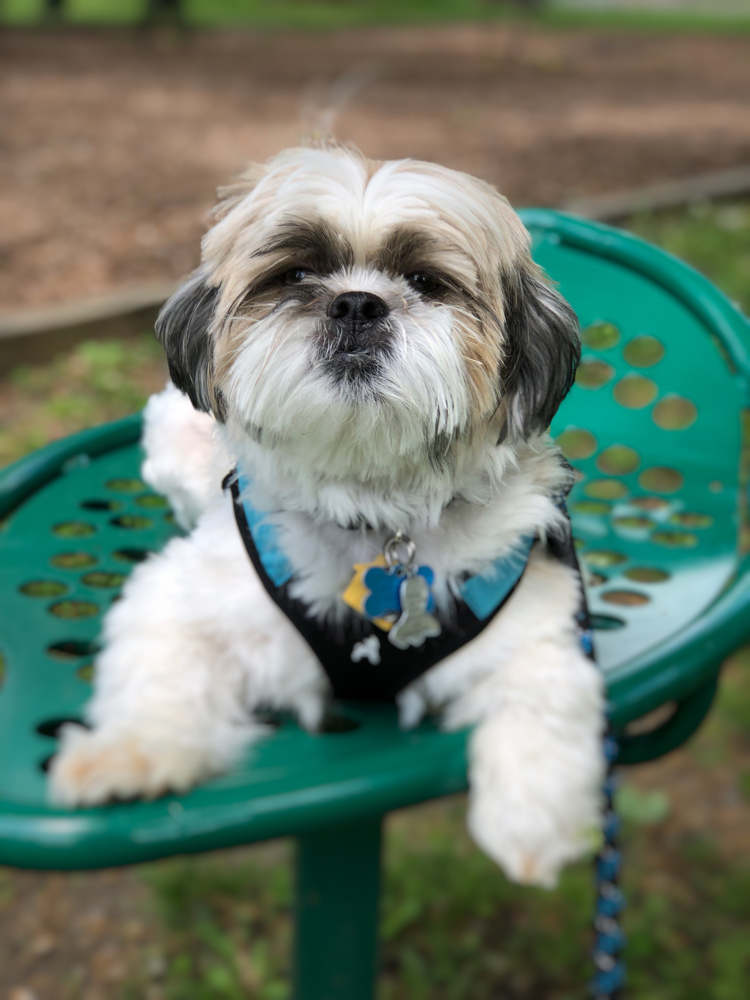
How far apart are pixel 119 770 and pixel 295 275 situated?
0.77 meters

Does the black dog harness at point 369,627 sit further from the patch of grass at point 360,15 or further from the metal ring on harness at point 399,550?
the patch of grass at point 360,15

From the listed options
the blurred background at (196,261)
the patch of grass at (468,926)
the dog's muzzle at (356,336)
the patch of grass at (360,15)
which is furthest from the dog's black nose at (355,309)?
the patch of grass at (360,15)

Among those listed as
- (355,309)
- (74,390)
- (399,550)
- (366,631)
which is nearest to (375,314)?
(355,309)

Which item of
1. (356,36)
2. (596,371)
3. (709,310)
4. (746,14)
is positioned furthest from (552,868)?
(746,14)

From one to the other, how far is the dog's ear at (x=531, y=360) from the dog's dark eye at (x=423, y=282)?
13 cm

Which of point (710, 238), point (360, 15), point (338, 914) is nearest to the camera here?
point (338, 914)

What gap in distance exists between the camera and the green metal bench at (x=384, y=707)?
1.25 m

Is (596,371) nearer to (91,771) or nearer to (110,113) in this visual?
(91,771)

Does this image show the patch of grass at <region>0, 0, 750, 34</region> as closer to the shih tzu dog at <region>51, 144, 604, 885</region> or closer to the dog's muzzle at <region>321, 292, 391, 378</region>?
the shih tzu dog at <region>51, 144, 604, 885</region>

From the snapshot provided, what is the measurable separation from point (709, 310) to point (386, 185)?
44.2 inches

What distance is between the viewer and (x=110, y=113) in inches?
448

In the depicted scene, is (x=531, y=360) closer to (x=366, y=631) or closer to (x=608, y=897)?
(x=366, y=631)

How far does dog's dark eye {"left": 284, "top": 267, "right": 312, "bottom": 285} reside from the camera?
1547 millimetres

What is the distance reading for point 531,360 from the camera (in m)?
1.63
